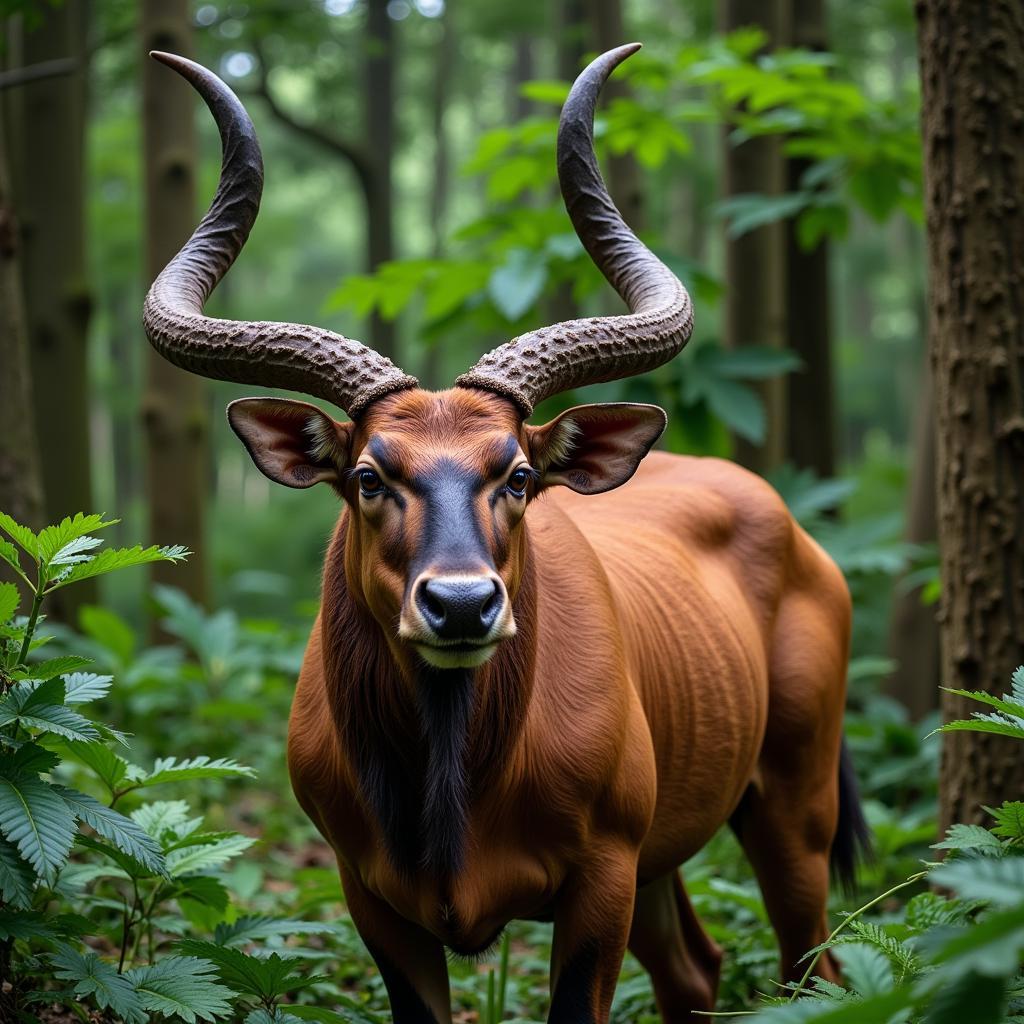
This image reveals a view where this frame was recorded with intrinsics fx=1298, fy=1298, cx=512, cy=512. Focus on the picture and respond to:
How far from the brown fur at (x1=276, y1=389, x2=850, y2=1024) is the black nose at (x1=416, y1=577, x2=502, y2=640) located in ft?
0.97

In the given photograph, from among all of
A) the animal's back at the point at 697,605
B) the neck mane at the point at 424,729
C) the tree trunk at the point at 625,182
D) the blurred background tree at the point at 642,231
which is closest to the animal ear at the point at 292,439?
the neck mane at the point at 424,729

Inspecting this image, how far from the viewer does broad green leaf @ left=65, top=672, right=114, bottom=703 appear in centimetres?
382

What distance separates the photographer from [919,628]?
10195 mm

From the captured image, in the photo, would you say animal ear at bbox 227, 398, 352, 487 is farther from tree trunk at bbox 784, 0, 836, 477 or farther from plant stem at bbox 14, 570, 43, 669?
tree trunk at bbox 784, 0, 836, 477

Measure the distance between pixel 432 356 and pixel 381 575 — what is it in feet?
66.7

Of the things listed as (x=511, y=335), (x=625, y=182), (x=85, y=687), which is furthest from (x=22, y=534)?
(x=625, y=182)

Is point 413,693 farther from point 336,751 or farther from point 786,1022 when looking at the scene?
point 786,1022

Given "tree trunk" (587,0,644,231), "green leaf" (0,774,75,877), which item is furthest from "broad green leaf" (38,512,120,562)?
"tree trunk" (587,0,644,231)

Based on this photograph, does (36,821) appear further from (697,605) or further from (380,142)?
(380,142)

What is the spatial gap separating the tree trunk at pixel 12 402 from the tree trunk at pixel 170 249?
382 cm

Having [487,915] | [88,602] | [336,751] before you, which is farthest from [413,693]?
[88,602]

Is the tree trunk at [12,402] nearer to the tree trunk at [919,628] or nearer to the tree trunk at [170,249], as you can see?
the tree trunk at [170,249]

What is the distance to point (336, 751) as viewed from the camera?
4.07 metres

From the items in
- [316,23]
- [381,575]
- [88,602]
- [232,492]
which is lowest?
[232,492]
